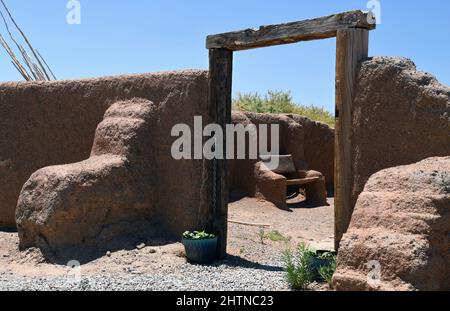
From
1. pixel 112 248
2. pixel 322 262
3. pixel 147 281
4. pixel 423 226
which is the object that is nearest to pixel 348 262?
pixel 423 226

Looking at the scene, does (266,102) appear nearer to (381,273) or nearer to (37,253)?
(37,253)

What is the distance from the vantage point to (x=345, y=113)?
5848 millimetres

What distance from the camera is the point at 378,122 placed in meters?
5.64

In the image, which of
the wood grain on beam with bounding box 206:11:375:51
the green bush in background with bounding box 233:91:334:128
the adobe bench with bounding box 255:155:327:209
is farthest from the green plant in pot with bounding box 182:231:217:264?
the green bush in background with bounding box 233:91:334:128

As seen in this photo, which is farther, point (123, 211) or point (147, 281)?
point (123, 211)

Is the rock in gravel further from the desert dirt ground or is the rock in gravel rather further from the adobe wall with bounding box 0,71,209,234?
the adobe wall with bounding box 0,71,209,234

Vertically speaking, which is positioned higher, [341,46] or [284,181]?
[341,46]

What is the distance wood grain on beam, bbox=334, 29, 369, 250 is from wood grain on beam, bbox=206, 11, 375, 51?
11 centimetres

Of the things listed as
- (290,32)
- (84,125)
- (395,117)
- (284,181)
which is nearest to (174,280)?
(395,117)

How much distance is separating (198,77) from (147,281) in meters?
2.65

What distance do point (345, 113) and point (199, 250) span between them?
231 centimetres

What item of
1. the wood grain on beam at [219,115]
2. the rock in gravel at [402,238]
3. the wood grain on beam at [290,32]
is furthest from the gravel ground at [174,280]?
the wood grain on beam at [290,32]

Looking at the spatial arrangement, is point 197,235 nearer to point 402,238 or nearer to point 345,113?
point 345,113

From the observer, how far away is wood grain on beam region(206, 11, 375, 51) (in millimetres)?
5703
